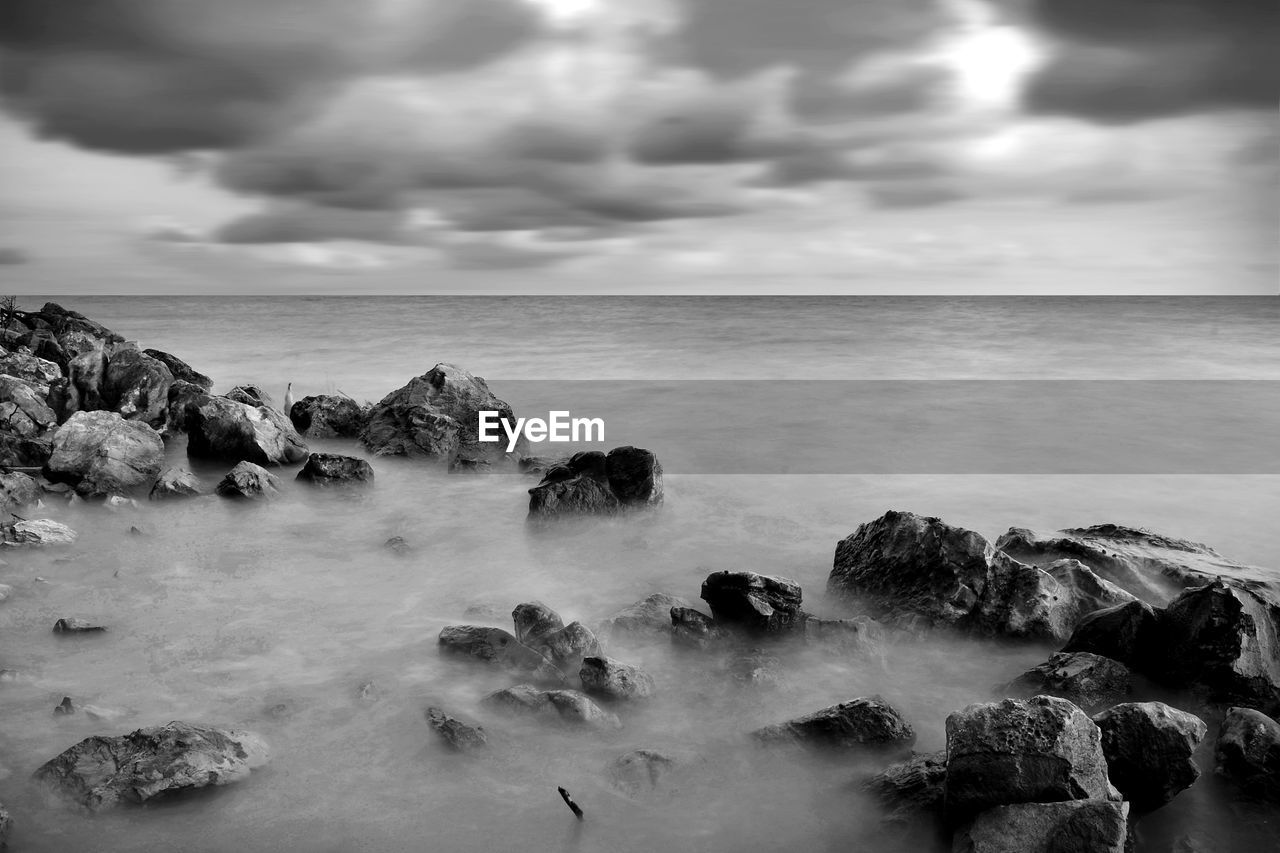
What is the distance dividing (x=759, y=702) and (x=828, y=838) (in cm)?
103

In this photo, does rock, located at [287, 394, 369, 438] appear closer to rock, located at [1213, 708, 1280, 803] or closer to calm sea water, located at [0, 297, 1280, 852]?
calm sea water, located at [0, 297, 1280, 852]

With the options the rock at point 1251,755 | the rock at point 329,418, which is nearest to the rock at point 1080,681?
the rock at point 1251,755

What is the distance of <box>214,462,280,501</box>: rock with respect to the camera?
765 cm

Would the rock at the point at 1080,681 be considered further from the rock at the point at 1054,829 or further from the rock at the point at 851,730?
the rock at the point at 1054,829

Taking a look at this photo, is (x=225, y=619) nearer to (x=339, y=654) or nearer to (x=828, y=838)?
(x=339, y=654)

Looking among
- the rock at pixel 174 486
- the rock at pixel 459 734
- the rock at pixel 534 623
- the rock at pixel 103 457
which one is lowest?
the rock at pixel 459 734

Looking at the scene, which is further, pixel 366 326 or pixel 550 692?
pixel 366 326

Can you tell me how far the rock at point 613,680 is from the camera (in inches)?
169

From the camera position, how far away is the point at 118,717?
4.06m

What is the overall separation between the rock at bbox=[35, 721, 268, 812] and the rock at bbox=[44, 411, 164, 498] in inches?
188

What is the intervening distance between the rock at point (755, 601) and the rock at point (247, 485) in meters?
4.67

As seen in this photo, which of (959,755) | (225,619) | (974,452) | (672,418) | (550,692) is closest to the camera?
(959,755)

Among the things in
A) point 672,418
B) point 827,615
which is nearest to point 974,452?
point 672,418

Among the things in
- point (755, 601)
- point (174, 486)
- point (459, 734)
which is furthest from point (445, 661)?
point (174, 486)
